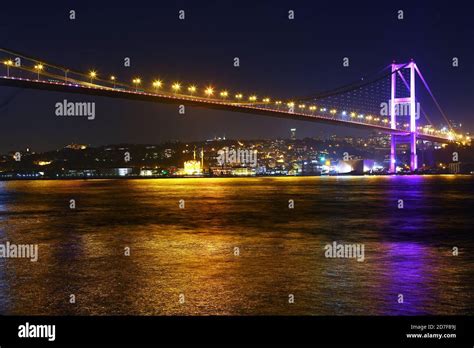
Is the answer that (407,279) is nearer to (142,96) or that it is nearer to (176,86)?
(142,96)

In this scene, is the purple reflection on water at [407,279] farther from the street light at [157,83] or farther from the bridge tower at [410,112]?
the bridge tower at [410,112]

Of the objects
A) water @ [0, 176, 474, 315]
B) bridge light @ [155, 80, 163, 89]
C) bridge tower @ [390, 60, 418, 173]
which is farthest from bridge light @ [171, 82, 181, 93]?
water @ [0, 176, 474, 315]

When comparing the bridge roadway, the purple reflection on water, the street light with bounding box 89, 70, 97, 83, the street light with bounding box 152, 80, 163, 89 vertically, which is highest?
the street light with bounding box 89, 70, 97, 83

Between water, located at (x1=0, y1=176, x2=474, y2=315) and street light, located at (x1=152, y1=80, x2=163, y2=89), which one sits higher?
street light, located at (x1=152, y1=80, x2=163, y2=89)

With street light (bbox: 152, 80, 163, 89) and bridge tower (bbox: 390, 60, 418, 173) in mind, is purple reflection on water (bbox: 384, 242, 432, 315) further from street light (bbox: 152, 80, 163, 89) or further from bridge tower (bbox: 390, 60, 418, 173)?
bridge tower (bbox: 390, 60, 418, 173)

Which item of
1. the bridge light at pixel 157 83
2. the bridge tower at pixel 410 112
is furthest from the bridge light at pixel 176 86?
the bridge tower at pixel 410 112

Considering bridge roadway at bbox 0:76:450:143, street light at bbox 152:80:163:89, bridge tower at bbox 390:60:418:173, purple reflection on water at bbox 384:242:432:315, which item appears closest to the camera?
purple reflection on water at bbox 384:242:432:315

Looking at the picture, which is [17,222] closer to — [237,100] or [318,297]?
[318,297]

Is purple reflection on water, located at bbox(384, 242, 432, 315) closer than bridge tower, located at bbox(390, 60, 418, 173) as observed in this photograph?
Yes

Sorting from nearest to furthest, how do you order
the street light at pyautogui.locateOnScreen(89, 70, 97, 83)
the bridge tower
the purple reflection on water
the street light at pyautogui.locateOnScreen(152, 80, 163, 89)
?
the purple reflection on water < the street light at pyautogui.locateOnScreen(89, 70, 97, 83) < the street light at pyautogui.locateOnScreen(152, 80, 163, 89) < the bridge tower

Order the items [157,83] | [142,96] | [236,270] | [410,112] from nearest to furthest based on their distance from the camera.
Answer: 1. [236,270]
2. [142,96]
3. [157,83]
4. [410,112]

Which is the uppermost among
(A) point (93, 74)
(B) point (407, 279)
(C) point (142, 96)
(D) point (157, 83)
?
(A) point (93, 74)

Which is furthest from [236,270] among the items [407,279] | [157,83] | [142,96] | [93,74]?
[157,83]
